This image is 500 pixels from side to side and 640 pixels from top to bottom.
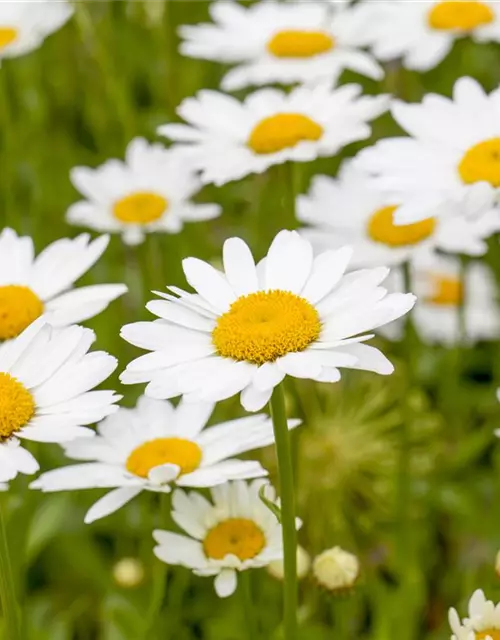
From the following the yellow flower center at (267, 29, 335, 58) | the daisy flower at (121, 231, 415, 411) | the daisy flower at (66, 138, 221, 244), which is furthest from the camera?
the yellow flower center at (267, 29, 335, 58)

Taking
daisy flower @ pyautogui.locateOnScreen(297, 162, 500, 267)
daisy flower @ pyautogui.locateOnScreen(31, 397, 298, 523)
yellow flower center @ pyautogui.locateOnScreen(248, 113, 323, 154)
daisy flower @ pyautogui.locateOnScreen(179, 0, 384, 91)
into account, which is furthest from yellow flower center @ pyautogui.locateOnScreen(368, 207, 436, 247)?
daisy flower @ pyautogui.locateOnScreen(31, 397, 298, 523)

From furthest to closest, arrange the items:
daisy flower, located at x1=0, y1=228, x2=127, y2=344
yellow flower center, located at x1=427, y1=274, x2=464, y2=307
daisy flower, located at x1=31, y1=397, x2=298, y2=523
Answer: yellow flower center, located at x1=427, y1=274, x2=464, y2=307 → daisy flower, located at x1=0, y1=228, x2=127, y2=344 → daisy flower, located at x1=31, y1=397, x2=298, y2=523

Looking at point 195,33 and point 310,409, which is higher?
point 195,33

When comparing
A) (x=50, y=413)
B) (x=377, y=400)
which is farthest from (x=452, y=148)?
(x=50, y=413)

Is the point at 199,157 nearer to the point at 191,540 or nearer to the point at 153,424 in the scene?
the point at 153,424

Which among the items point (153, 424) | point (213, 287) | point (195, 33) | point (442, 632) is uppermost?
point (195, 33)

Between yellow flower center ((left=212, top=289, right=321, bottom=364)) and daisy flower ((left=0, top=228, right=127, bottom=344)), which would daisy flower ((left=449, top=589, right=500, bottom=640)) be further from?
daisy flower ((left=0, top=228, right=127, bottom=344))

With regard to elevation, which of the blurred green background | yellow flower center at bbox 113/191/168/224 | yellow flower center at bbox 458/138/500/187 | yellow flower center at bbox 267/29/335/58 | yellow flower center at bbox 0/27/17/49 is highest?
yellow flower center at bbox 0/27/17/49
